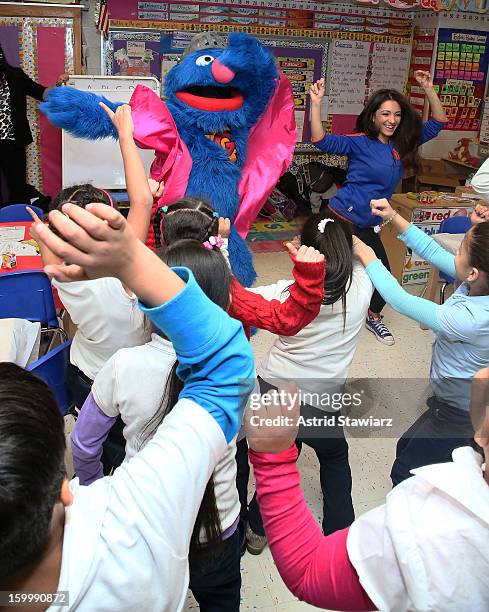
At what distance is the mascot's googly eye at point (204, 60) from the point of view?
7.57 feet

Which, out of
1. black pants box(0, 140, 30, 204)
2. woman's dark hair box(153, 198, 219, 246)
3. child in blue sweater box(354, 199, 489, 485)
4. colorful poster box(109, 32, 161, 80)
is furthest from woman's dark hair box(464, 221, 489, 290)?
colorful poster box(109, 32, 161, 80)

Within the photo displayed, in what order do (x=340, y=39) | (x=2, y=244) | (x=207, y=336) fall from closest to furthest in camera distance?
(x=207, y=336)
(x=2, y=244)
(x=340, y=39)

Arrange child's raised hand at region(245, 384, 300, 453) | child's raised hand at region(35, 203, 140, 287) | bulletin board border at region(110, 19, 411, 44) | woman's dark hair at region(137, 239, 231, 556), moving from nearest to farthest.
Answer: child's raised hand at region(35, 203, 140, 287) → child's raised hand at region(245, 384, 300, 453) → woman's dark hair at region(137, 239, 231, 556) → bulletin board border at region(110, 19, 411, 44)

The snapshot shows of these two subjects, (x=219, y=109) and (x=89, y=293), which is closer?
(x=89, y=293)

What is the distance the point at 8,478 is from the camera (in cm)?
54

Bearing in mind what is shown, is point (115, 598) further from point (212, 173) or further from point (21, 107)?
point (21, 107)

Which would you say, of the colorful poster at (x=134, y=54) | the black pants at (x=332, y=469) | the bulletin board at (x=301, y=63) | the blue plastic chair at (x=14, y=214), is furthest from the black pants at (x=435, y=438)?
the colorful poster at (x=134, y=54)

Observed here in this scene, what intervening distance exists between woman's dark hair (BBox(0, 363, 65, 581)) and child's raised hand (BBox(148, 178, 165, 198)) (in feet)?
5.21

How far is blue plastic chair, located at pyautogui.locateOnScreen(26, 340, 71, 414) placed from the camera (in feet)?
5.79

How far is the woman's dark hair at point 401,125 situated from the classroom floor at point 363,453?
1073mm

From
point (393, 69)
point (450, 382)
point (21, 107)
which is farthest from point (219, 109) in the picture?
point (393, 69)

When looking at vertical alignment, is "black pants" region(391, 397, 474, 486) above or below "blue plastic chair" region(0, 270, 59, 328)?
below

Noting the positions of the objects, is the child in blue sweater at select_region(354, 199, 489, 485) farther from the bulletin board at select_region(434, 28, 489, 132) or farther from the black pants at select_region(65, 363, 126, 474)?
the bulletin board at select_region(434, 28, 489, 132)

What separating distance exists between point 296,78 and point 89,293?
4.51m
